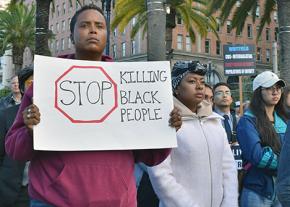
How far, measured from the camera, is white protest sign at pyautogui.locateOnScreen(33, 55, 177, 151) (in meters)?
2.31

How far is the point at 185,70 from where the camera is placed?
11.2 feet

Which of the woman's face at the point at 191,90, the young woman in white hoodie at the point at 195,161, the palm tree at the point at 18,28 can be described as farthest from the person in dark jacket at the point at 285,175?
the palm tree at the point at 18,28

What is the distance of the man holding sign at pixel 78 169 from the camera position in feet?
7.33

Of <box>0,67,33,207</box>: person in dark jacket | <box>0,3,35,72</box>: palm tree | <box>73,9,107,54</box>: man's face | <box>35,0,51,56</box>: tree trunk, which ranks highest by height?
<box>0,3,35,72</box>: palm tree

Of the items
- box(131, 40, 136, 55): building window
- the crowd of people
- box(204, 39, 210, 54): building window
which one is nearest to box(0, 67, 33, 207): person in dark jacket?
the crowd of people

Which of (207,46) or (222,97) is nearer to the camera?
(222,97)

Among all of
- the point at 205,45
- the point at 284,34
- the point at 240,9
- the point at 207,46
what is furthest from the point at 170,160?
the point at 207,46

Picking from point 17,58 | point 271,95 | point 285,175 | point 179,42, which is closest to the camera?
point 285,175

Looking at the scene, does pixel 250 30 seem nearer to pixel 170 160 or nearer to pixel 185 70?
pixel 185 70

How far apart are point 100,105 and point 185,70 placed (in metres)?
1.15

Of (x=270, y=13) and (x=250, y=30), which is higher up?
(x=250, y=30)

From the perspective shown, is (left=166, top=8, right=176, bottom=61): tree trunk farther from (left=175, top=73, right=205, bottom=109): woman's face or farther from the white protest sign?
the white protest sign

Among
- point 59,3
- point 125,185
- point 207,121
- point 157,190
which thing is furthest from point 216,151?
point 59,3

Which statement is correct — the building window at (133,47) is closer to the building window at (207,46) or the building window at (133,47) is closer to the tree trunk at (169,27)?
the building window at (207,46)
